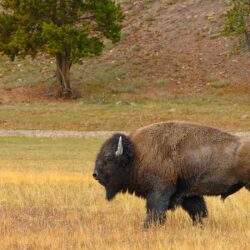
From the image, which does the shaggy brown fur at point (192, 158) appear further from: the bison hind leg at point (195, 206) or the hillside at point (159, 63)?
the hillside at point (159, 63)

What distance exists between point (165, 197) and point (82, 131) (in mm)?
29907

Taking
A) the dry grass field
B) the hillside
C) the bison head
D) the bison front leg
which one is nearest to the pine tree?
the hillside

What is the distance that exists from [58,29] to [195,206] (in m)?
35.8

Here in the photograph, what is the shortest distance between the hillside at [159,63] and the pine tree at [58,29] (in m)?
3.45

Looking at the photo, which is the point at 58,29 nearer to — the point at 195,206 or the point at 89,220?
the point at 89,220

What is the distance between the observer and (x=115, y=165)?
12.2m

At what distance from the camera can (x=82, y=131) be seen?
41.6m

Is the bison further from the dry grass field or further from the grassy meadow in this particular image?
the grassy meadow

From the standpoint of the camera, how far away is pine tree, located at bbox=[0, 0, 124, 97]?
156 ft

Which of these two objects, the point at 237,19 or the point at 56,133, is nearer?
the point at 56,133

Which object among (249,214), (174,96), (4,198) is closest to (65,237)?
(249,214)

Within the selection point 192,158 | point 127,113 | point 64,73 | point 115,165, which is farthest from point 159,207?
point 64,73

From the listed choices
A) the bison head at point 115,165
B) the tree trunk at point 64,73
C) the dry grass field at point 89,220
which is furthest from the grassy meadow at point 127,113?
the bison head at point 115,165

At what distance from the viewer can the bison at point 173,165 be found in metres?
11.8
